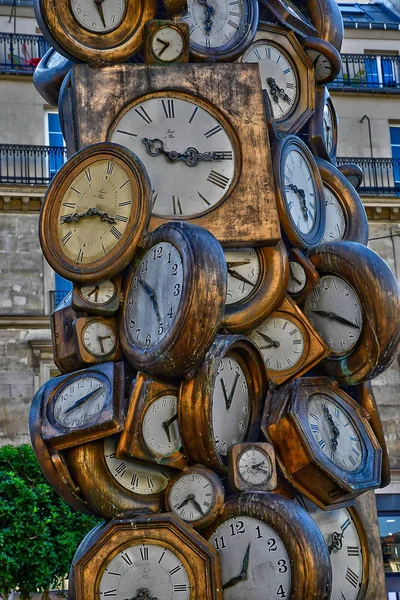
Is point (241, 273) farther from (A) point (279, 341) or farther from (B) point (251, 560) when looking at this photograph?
(B) point (251, 560)

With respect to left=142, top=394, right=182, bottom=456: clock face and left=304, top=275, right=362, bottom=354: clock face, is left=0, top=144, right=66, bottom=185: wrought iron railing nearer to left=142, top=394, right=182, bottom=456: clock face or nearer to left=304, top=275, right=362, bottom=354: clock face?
left=304, top=275, right=362, bottom=354: clock face

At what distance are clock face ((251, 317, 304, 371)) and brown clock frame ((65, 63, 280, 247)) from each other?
60 cm

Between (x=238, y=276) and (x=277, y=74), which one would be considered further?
(x=277, y=74)

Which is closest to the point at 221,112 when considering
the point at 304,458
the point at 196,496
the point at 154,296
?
the point at 154,296

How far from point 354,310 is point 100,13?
2861 mm

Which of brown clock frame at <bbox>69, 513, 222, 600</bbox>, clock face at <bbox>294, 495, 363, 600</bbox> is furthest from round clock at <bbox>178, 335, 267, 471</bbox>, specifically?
clock face at <bbox>294, 495, 363, 600</bbox>

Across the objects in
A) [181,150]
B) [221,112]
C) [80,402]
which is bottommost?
[80,402]

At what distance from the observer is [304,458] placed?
8836 mm

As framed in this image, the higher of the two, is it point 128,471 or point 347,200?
point 347,200

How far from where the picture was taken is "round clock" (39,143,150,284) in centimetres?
883

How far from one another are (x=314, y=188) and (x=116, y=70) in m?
1.81

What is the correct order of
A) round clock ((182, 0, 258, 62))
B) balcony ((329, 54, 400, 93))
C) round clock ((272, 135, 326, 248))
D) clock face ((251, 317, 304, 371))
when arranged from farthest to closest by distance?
balcony ((329, 54, 400, 93))
round clock ((182, 0, 258, 62))
round clock ((272, 135, 326, 248))
clock face ((251, 317, 304, 371))

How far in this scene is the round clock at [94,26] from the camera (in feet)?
30.8

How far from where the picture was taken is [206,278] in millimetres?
8344
